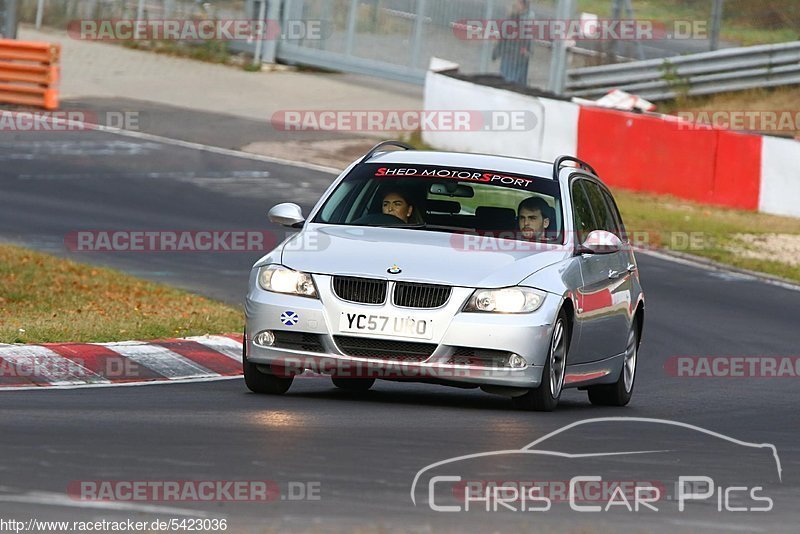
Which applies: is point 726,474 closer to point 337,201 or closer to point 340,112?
point 337,201

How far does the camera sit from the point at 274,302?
32.2ft

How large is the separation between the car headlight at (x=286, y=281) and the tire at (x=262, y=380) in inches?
14.8

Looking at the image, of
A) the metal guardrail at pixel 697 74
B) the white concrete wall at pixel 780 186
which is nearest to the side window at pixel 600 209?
the white concrete wall at pixel 780 186

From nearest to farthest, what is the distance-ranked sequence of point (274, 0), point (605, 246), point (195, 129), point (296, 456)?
1. point (296, 456)
2. point (605, 246)
3. point (195, 129)
4. point (274, 0)

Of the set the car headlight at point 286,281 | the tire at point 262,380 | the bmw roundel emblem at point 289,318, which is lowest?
the tire at point 262,380

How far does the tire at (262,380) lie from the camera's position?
10.1 metres

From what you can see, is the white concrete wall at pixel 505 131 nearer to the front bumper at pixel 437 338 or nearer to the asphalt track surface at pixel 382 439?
the asphalt track surface at pixel 382 439

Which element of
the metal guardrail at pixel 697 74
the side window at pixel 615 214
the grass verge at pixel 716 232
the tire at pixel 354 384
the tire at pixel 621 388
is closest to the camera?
the tire at pixel 354 384

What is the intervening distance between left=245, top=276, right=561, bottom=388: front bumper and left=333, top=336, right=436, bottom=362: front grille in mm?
19

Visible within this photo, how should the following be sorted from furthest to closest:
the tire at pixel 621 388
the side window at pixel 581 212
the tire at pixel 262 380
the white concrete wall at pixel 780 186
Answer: the white concrete wall at pixel 780 186 < the tire at pixel 621 388 < the side window at pixel 581 212 < the tire at pixel 262 380

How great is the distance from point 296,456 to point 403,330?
1.94 m

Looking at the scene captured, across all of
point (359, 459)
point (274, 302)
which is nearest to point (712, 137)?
point (274, 302)

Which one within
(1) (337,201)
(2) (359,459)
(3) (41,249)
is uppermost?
(1) (337,201)

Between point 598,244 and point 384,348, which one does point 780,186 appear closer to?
point 598,244
